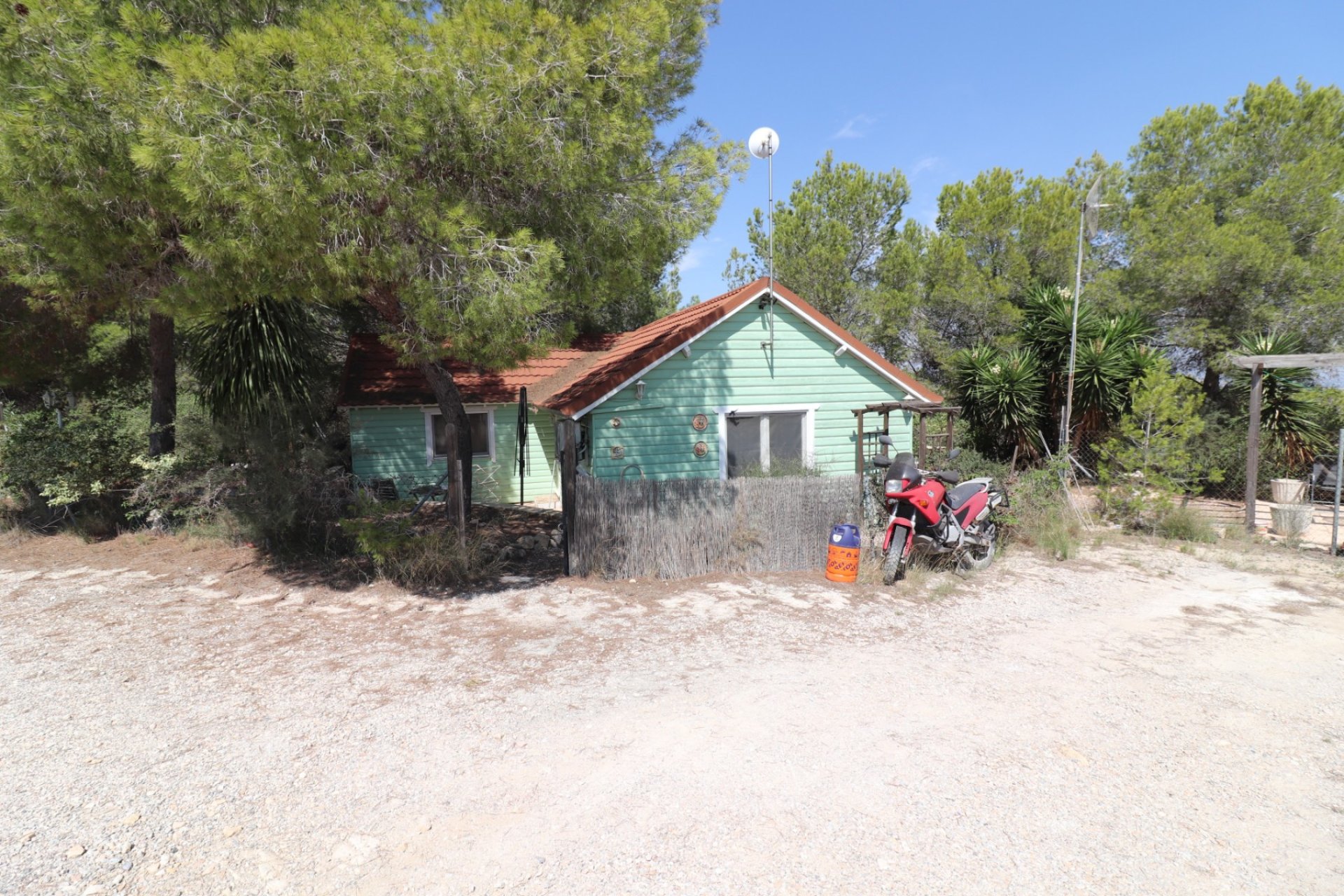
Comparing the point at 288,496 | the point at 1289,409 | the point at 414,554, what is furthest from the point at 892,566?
the point at 1289,409

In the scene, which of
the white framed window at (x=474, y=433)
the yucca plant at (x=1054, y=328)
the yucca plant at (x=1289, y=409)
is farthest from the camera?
the white framed window at (x=474, y=433)

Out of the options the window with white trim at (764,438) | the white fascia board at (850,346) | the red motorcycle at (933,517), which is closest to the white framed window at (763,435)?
the window with white trim at (764,438)

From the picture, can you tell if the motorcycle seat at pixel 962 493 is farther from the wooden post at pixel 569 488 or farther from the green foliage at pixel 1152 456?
the wooden post at pixel 569 488

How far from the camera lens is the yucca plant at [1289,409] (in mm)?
12281

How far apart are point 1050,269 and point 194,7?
1680cm

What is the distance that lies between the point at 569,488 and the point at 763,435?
4649 mm

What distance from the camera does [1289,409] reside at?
41.0 feet

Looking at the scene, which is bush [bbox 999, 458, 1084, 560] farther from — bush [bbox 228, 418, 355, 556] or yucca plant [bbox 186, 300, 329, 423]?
yucca plant [bbox 186, 300, 329, 423]

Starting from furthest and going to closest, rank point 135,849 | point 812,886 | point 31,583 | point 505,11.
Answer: point 31,583 < point 505,11 < point 135,849 < point 812,886

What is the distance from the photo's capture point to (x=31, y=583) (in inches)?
310

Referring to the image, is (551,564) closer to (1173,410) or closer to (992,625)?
(992,625)

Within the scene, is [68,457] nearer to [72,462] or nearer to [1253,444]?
[72,462]

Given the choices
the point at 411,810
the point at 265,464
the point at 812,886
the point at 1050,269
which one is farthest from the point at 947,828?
the point at 1050,269

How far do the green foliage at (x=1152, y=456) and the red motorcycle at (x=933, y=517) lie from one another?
9.53ft
